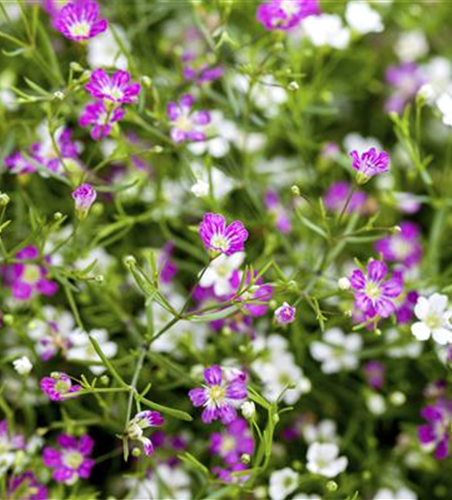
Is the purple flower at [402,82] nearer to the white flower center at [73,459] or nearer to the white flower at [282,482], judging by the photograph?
the white flower at [282,482]

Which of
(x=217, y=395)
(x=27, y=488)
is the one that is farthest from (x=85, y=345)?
(x=217, y=395)

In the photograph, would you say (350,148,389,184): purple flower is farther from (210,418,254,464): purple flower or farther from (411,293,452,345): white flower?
(210,418,254,464): purple flower

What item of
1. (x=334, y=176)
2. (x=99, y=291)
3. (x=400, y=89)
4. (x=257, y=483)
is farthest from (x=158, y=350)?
(x=400, y=89)

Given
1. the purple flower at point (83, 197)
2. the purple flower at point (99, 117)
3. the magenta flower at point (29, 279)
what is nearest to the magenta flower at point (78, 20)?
the purple flower at point (99, 117)

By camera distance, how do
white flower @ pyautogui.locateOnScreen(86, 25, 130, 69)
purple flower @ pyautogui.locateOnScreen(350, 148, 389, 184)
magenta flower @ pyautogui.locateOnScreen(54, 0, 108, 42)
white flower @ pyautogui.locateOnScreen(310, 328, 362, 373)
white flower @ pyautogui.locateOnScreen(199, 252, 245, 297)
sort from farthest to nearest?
white flower @ pyautogui.locateOnScreen(86, 25, 130, 69)
white flower @ pyautogui.locateOnScreen(310, 328, 362, 373)
white flower @ pyautogui.locateOnScreen(199, 252, 245, 297)
magenta flower @ pyautogui.locateOnScreen(54, 0, 108, 42)
purple flower @ pyautogui.locateOnScreen(350, 148, 389, 184)

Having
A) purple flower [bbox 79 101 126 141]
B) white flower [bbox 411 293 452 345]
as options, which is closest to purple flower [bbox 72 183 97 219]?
purple flower [bbox 79 101 126 141]

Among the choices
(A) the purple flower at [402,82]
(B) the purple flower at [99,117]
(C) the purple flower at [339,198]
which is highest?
(B) the purple flower at [99,117]

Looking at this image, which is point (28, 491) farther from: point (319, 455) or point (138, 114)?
point (138, 114)
